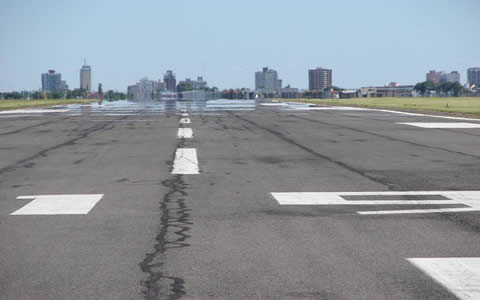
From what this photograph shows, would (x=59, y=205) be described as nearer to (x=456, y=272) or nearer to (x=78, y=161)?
(x=456, y=272)

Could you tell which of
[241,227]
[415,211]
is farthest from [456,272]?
[415,211]

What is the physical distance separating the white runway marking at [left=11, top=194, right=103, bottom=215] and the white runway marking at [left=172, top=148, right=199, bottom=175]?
318 centimetres

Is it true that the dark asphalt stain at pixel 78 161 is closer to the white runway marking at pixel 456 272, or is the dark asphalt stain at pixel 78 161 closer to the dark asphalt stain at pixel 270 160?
the dark asphalt stain at pixel 270 160

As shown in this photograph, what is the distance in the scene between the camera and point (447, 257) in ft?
19.6

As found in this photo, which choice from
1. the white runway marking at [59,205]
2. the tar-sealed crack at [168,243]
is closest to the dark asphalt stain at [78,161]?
the tar-sealed crack at [168,243]

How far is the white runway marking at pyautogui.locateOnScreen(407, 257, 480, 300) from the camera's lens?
4953 mm

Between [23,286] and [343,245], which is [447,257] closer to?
[343,245]

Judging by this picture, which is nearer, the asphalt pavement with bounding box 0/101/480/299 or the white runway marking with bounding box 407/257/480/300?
the white runway marking with bounding box 407/257/480/300

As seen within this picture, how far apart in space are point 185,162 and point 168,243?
7.80 m

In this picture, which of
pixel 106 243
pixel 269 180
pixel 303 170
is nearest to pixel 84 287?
pixel 106 243

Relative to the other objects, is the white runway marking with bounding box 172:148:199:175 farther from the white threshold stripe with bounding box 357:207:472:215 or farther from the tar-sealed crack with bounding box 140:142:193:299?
the white threshold stripe with bounding box 357:207:472:215

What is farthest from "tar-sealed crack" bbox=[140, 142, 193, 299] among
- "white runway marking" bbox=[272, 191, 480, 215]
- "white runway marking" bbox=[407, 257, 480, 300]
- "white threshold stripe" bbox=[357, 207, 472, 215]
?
"white threshold stripe" bbox=[357, 207, 472, 215]

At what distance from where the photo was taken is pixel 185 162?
1434 cm

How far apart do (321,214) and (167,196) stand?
255 centimetres
